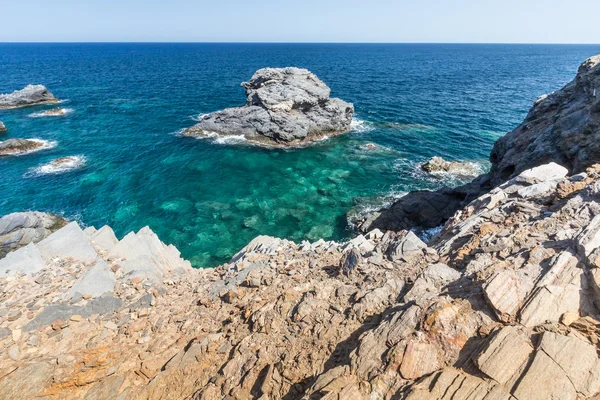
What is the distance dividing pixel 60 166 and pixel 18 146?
41.4ft

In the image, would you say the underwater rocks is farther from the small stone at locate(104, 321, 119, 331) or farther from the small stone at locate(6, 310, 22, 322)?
the small stone at locate(104, 321, 119, 331)

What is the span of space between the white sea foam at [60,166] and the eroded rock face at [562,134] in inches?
2134

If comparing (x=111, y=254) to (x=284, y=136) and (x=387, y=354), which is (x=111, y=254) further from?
(x=284, y=136)

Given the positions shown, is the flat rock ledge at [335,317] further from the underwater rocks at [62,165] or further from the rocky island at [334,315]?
the underwater rocks at [62,165]

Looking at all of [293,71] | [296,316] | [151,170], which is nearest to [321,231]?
[296,316]

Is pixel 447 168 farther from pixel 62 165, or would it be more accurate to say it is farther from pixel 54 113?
pixel 54 113

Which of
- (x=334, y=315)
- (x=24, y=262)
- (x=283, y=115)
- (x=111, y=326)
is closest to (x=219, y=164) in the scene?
(x=283, y=115)

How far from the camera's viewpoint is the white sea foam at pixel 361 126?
200ft

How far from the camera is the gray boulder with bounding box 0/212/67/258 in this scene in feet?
94.6

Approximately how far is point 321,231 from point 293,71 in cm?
4034

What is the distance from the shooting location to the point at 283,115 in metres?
55.4

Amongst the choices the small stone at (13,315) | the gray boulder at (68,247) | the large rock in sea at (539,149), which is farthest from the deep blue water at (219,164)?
the small stone at (13,315)

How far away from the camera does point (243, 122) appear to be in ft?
188

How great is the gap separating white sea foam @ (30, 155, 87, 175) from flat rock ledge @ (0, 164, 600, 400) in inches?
1425
